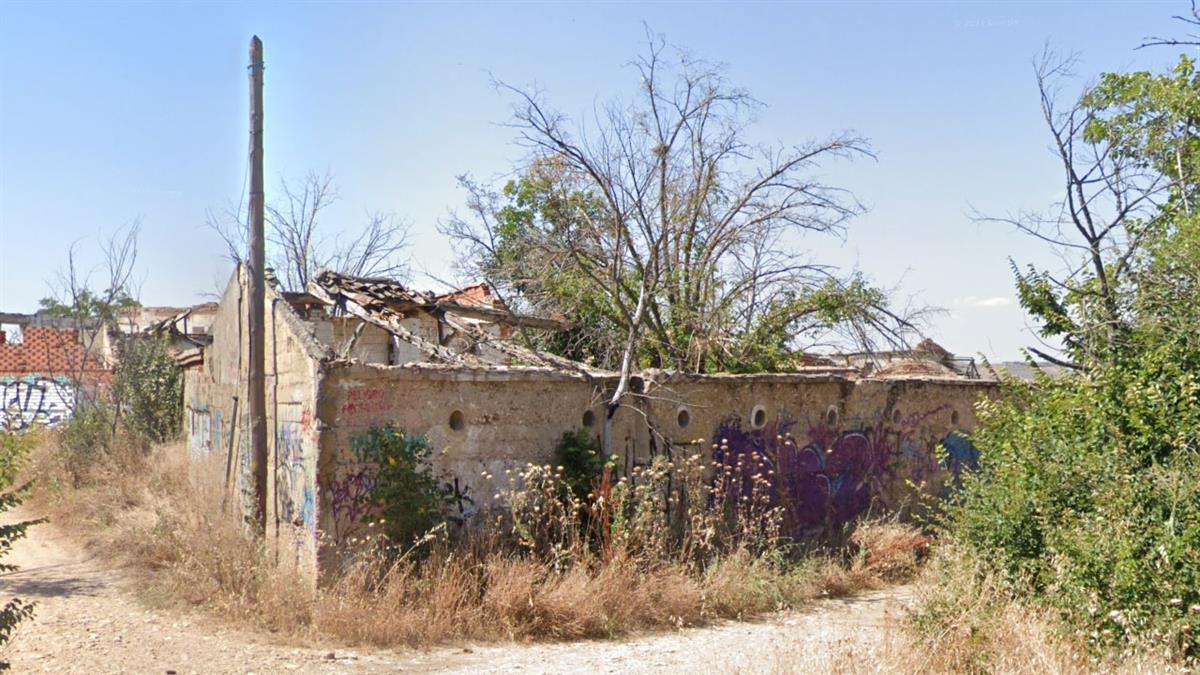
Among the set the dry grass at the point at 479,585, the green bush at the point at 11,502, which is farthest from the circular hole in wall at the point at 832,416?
the green bush at the point at 11,502

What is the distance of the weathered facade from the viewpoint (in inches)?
322

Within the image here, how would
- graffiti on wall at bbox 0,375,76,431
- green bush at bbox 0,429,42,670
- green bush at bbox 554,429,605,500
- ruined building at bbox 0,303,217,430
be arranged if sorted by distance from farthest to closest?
1. graffiti on wall at bbox 0,375,76,431
2. ruined building at bbox 0,303,217,430
3. green bush at bbox 554,429,605,500
4. green bush at bbox 0,429,42,670

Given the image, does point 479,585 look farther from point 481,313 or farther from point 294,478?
point 481,313

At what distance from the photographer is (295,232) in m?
25.5

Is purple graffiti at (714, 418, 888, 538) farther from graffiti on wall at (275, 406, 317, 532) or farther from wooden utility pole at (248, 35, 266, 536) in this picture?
wooden utility pole at (248, 35, 266, 536)

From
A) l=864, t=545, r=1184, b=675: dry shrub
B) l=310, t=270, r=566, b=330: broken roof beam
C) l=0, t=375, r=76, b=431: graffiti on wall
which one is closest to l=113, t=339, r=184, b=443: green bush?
l=310, t=270, r=566, b=330: broken roof beam

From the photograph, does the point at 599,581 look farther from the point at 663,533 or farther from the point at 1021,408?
the point at 1021,408

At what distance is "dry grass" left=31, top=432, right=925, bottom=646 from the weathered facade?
44 cm

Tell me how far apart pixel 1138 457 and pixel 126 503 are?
11.2 meters

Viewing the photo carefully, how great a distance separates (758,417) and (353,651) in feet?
16.8

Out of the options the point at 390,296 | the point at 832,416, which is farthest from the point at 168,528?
the point at 832,416

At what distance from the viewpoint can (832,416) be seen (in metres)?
11.4

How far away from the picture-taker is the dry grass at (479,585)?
25.0 ft

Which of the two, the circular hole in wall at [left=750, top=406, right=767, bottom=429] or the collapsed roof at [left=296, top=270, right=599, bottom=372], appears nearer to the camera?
the circular hole in wall at [left=750, top=406, right=767, bottom=429]
